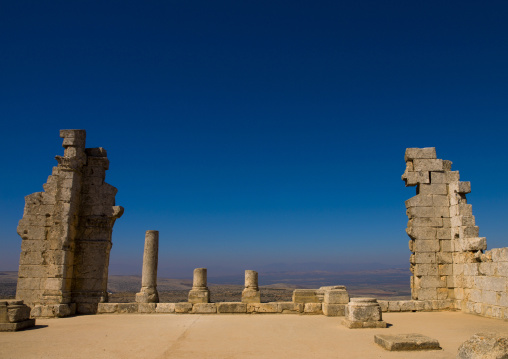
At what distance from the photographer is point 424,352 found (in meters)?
6.52

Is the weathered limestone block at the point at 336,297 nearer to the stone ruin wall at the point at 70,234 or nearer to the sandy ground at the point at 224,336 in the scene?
the sandy ground at the point at 224,336

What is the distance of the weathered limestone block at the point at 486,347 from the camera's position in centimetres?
479

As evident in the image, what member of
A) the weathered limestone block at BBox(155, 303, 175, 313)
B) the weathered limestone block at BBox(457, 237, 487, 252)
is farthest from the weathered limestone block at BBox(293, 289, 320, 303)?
the weathered limestone block at BBox(457, 237, 487, 252)

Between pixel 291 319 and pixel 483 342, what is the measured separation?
259 inches

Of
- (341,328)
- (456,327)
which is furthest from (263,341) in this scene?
(456,327)

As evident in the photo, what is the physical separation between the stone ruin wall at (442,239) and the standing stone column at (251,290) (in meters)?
5.31

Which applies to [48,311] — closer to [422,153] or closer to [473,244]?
[473,244]

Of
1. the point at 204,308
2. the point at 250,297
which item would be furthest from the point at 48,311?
the point at 250,297

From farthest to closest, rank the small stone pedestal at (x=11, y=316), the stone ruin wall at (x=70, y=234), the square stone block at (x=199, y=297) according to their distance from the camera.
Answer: the square stone block at (x=199, y=297) < the stone ruin wall at (x=70, y=234) < the small stone pedestal at (x=11, y=316)

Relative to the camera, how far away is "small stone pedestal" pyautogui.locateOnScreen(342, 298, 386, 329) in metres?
9.20

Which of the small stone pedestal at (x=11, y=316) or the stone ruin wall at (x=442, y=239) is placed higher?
the stone ruin wall at (x=442, y=239)

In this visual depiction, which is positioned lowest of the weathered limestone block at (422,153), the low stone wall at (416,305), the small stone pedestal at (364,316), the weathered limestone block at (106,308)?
the weathered limestone block at (106,308)

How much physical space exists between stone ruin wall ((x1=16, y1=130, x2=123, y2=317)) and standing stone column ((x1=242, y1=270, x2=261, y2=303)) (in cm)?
467

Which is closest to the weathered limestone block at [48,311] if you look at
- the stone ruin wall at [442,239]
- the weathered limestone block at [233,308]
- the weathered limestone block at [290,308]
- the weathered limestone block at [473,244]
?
the weathered limestone block at [233,308]
